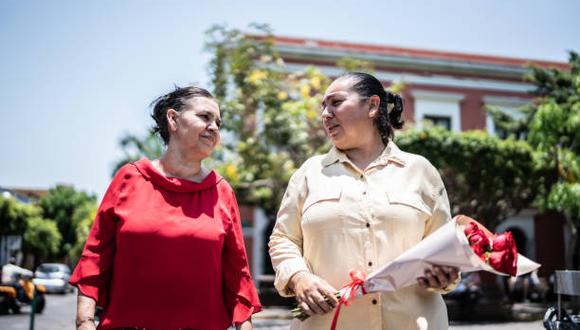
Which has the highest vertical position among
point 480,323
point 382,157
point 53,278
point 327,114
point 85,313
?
point 327,114

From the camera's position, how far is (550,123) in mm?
14508

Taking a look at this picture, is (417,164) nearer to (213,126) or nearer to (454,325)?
(213,126)

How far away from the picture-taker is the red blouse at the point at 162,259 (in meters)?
2.40

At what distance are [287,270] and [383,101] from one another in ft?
3.28

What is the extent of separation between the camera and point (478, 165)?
14656mm

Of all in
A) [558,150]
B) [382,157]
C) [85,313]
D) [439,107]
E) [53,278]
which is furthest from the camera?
[53,278]

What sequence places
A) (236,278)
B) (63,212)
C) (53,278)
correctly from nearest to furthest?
(236,278)
(53,278)
(63,212)

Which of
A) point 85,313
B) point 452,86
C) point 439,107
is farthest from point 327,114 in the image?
point 452,86

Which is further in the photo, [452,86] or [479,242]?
[452,86]

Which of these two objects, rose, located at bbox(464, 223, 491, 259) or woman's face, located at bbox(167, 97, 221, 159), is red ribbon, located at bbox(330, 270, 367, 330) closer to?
rose, located at bbox(464, 223, 491, 259)

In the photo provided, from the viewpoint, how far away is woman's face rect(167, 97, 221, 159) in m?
2.67

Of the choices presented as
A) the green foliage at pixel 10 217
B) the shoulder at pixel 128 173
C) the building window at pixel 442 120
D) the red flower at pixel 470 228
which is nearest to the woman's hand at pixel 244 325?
the shoulder at pixel 128 173

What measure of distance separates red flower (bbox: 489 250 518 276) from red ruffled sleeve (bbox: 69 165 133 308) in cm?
163

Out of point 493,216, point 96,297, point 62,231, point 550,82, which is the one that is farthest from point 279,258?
point 62,231
